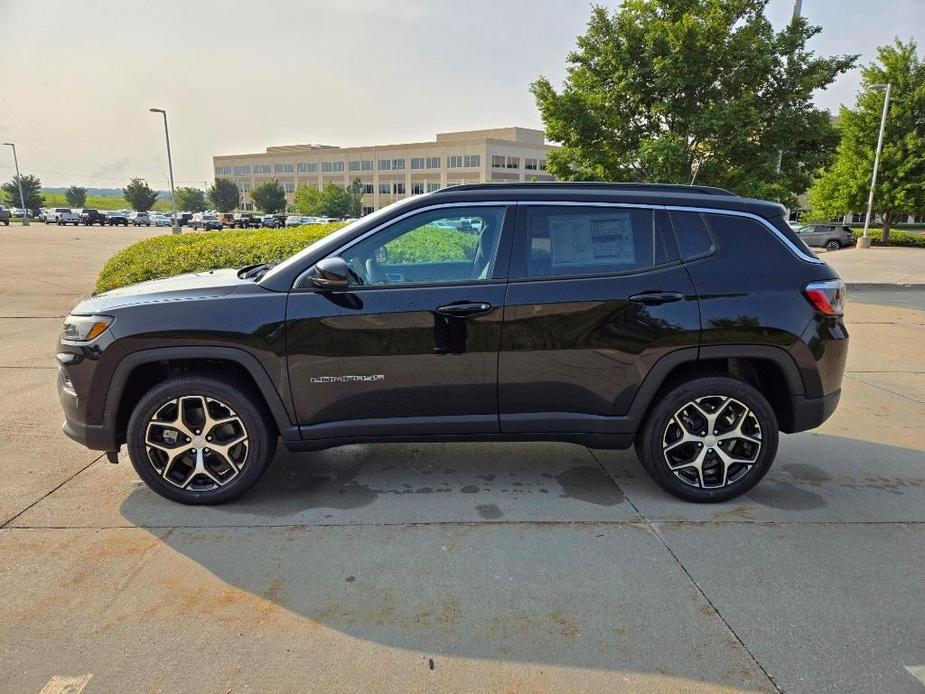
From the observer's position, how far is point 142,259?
1038cm

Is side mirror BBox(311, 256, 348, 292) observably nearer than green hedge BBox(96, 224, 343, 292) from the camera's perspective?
Yes

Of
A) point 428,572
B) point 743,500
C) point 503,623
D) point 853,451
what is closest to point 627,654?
point 503,623

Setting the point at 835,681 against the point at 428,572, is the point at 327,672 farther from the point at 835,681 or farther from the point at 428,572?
the point at 835,681

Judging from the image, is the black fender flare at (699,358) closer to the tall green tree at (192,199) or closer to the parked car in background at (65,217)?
the parked car in background at (65,217)

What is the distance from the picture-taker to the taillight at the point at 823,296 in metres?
3.70

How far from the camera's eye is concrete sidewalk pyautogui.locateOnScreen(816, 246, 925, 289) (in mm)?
16609

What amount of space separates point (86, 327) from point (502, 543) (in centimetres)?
263

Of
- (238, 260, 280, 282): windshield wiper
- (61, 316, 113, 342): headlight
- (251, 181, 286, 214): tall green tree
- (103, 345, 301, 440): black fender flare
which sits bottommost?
(103, 345, 301, 440): black fender flare

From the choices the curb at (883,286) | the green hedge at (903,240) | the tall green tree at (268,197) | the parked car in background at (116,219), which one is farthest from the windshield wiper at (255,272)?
the tall green tree at (268,197)

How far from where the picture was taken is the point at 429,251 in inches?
145

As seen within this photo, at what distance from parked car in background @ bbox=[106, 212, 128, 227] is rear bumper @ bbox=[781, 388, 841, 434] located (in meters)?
78.4

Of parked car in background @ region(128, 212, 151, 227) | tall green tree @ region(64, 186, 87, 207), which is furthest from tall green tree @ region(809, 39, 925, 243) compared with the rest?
tall green tree @ region(64, 186, 87, 207)

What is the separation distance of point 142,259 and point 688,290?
943 cm

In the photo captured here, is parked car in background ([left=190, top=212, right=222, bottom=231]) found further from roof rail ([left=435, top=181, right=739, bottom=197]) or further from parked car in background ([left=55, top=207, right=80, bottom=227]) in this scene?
roof rail ([left=435, top=181, right=739, bottom=197])
